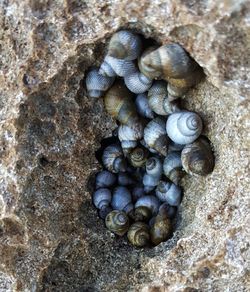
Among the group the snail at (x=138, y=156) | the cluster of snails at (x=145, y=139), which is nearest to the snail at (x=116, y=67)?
the cluster of snails at (x=145, y=139)

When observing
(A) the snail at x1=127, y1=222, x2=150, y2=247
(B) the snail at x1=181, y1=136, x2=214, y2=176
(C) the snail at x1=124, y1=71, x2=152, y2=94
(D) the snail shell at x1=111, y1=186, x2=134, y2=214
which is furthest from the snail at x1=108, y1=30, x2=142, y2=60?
(A) the snail at x1=127, y1=222, x2=150, y2=247

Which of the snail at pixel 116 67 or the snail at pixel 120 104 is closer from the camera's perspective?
the snail at pixel 116 67

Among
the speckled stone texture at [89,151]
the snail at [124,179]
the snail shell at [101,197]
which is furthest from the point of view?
the snail at [124,179]

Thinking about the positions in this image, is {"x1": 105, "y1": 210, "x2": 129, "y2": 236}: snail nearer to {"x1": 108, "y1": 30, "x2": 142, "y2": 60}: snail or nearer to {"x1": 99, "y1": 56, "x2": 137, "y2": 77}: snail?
{"x1": 99, "y1": 56, "x2": 137, "y2": 77}: snail

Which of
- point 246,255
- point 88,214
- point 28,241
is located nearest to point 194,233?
point 246,255

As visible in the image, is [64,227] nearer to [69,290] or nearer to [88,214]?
[88,214]

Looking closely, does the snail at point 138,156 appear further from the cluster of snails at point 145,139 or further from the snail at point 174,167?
the snail at point 174,167
